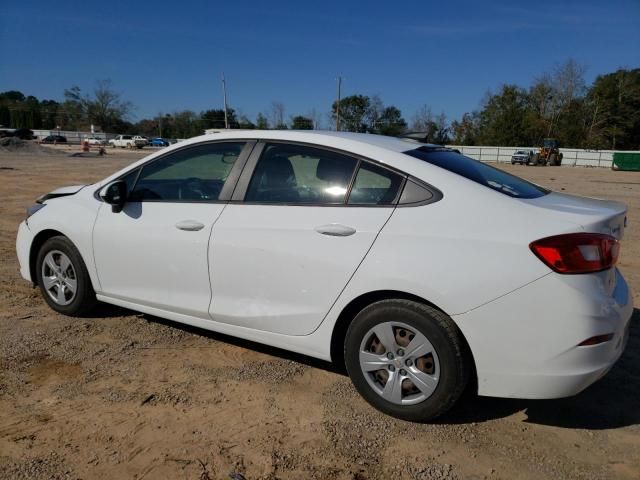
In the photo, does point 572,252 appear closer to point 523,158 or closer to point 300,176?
point 300,176

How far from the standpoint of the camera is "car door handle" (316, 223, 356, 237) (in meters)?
2.91

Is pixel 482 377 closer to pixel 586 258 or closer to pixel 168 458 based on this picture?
pixel 586 258

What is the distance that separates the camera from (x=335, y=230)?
9.66 feet

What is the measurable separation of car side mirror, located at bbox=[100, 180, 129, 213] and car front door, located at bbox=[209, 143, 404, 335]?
98 cm

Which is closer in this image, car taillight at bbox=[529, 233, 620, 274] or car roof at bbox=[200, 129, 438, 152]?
car taillight at bbox=[529, 233, 620, 274]

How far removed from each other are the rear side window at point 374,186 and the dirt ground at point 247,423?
1247mm

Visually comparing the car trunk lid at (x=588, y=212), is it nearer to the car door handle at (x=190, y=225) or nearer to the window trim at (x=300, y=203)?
the window trim at (x=300, y=203)

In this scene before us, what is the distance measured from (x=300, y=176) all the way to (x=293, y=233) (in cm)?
46

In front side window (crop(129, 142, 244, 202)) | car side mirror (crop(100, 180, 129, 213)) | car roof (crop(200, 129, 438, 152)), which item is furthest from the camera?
car side mirror (crop(100, 180, 129, 213))

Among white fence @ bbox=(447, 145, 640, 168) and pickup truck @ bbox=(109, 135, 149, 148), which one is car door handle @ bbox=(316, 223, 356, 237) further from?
pickup truck @ bbox=(109, 135, 149, 148)

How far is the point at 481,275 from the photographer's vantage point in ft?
8.34

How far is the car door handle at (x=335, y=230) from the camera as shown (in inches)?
114

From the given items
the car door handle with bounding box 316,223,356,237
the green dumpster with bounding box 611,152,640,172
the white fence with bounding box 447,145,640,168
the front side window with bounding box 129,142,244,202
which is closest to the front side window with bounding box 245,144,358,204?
the car door handle with bounding box 316,223,356,237

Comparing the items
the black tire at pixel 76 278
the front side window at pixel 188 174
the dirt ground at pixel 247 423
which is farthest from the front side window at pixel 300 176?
the black tire at pixel 76 278
